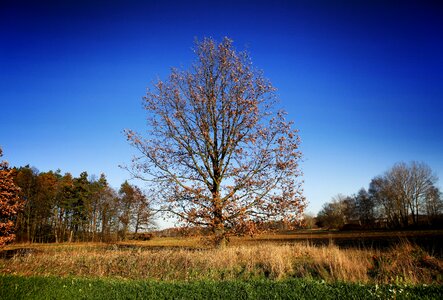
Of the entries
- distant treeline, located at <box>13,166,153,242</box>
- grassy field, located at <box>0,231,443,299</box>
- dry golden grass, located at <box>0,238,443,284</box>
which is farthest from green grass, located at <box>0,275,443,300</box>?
distant treeline, located at <box>13,166,153,242</box>

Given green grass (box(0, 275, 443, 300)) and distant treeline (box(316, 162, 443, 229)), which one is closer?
green grass (box(0, 275, 443, 300))

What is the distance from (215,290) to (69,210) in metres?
55.5

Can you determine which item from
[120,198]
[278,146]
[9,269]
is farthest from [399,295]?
[120,198]

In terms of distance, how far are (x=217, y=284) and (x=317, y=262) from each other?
4855 millimetres

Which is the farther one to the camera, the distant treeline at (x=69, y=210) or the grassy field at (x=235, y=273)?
the distant treeline at (x=69, y=210)

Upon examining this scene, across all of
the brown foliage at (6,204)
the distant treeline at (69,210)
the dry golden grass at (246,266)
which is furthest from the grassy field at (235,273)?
the distant treeline at (69,210)

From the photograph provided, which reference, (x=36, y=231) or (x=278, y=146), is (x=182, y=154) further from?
(x=36, y=231)

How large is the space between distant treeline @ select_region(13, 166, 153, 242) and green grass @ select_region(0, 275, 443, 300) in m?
40.3

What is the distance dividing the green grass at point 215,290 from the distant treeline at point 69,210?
1587 inches

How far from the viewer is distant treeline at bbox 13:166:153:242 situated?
47.7m

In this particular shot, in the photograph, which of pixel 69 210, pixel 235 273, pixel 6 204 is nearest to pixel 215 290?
pixel 235 273

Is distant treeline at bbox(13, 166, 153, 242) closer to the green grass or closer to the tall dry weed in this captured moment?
the tall dry weed

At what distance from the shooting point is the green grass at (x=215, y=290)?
586 centimetres

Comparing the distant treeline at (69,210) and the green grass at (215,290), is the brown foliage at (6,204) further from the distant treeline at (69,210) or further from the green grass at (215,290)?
the distant treeline at (69,210)
